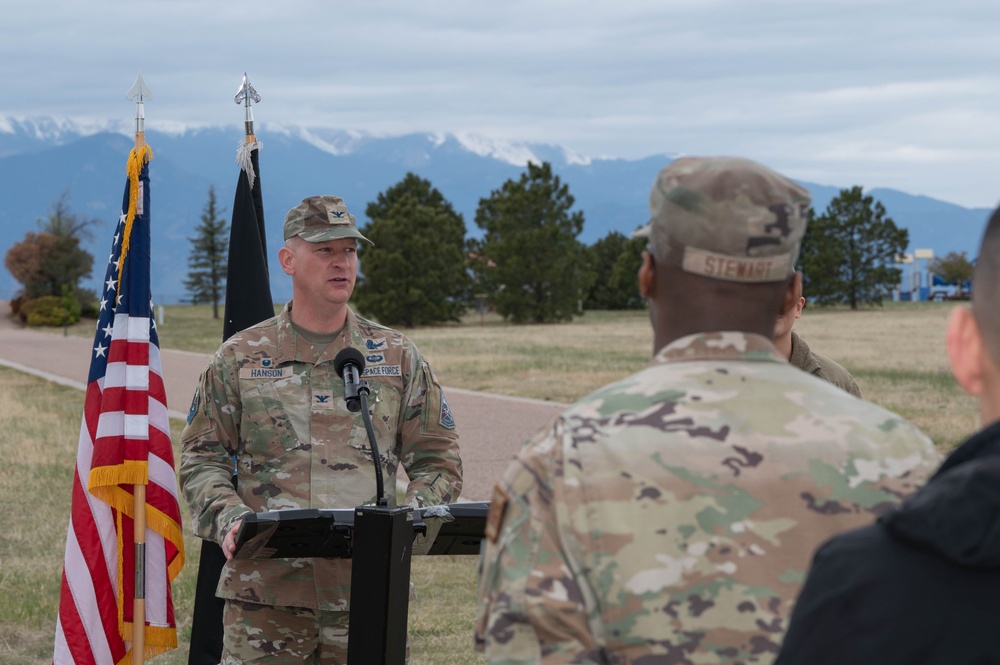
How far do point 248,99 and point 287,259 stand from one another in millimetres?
1883

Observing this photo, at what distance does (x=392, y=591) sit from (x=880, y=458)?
2.13 m

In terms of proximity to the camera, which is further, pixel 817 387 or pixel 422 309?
pixel 422 309

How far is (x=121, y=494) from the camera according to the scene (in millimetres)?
5770

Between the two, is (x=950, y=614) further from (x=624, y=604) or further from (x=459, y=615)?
(x=459, y=615)

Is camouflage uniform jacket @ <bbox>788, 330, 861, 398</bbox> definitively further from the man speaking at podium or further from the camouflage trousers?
the camouflage trousers

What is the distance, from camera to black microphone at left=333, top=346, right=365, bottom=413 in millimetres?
3969

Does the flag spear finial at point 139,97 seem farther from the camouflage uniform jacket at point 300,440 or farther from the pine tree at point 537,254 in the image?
the pine tree at point 537,254

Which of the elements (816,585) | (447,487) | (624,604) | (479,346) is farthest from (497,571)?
(479,346)

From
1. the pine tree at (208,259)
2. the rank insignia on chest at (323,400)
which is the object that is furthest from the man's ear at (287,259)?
the pine tree at (208,259)

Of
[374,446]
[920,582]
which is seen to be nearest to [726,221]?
[920,582]

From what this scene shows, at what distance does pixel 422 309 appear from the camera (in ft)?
178

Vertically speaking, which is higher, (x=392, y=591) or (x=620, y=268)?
(x=392, y=591)

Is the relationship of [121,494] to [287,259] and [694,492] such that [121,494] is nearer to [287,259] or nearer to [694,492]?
[287,259]

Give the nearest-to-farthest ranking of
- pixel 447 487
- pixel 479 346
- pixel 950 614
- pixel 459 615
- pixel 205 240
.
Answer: pixel 950 614 < pixel 447 487 < pixel 459 615 < pixel 479 346 < pixel 205 240
